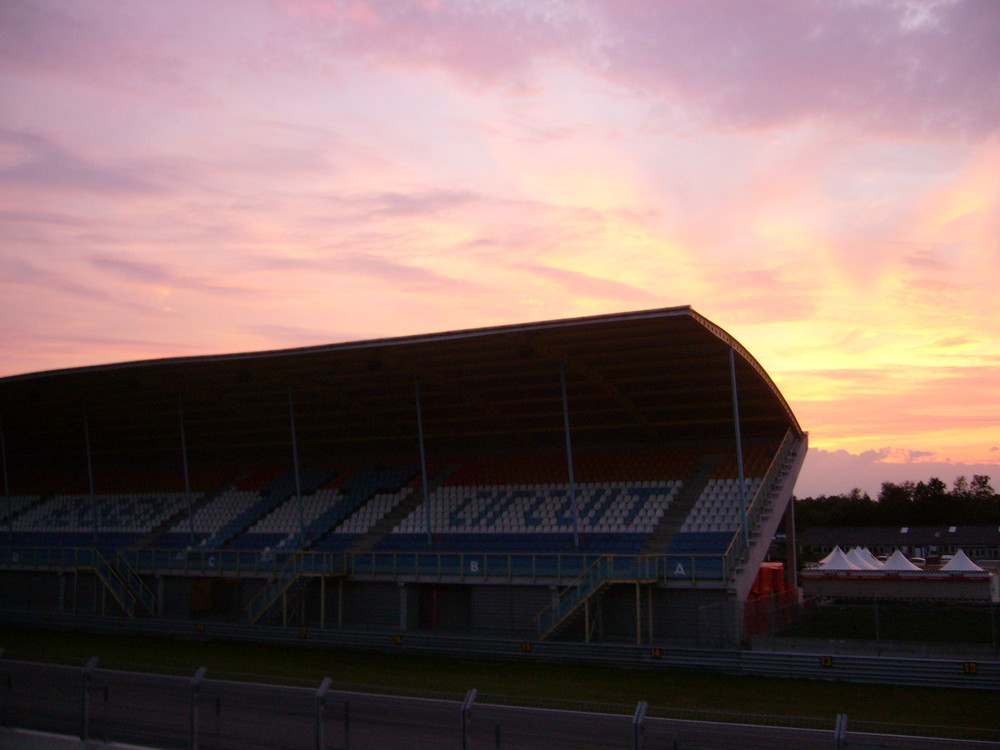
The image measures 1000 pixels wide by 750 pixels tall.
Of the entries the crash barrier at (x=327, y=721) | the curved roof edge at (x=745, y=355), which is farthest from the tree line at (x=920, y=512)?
the crash barrier at (x=327, y=721)

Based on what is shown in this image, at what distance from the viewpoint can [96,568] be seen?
35.8 m

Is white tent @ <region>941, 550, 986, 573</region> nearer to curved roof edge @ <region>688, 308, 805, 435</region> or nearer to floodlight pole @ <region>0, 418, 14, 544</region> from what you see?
curved roof edge @ <region>688, 308, 805, 435</region>

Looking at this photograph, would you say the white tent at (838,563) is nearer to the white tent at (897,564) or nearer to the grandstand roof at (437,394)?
the white tent at (897,564)

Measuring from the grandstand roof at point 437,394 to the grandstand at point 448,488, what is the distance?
0.41 feet

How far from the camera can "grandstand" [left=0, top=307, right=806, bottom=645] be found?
93.8 ft

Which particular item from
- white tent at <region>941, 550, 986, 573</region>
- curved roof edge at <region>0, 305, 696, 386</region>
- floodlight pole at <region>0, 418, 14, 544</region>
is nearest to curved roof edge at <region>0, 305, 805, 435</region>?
curved roof edge at <region>0, 305, 696, 386</region>

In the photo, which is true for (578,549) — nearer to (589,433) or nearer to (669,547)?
(669,547)

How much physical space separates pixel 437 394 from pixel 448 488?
15.1ft

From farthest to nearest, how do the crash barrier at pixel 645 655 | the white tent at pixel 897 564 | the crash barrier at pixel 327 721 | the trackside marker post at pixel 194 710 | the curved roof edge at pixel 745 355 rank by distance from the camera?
the white tent at pixel 897 564 → the curved roof edge at pixel 745 355 → the crash barrier at pixel 645 655 → the trackside marker post at pixel 194 710 → the crash barrier at pixel 327 721

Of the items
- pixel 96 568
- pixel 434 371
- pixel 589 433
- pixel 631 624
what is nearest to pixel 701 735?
pixel 631 624

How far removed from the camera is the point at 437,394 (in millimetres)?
36312

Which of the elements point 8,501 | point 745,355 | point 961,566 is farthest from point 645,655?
point 8,501

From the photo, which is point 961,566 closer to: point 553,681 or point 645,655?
point 645,655

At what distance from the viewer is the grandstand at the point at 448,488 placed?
2858cm
